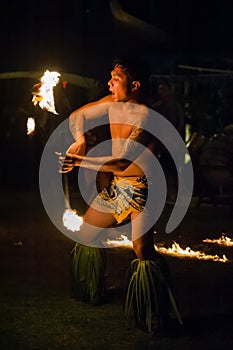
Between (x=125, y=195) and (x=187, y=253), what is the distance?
3242 mm

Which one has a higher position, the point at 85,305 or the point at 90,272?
the point at 90,272

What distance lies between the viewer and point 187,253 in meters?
9.15

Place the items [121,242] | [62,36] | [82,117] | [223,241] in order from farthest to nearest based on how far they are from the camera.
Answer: [62,36] → [223,241] → [121,242] → [82,117]

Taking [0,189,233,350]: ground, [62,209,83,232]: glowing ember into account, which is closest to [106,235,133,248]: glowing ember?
[0,189,233,350]: ground

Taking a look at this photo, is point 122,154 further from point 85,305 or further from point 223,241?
point 223,241

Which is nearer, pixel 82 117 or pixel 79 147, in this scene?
pixel 79 147

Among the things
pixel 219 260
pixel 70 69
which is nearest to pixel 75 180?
pixel 70 69

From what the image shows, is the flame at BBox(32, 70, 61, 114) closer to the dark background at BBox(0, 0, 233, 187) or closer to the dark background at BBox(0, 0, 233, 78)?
the dark background at BBox(0, 0, 233, 187)

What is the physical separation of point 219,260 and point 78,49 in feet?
23.1

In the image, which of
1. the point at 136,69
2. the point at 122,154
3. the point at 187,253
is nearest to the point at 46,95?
the point at 136,69

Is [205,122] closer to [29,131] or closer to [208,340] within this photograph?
[29,131]

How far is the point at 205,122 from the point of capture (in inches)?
667

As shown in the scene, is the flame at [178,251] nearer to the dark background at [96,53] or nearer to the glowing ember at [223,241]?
the glowing ember at [223,241]

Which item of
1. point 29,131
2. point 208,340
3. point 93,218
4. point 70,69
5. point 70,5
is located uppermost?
point 70,5
